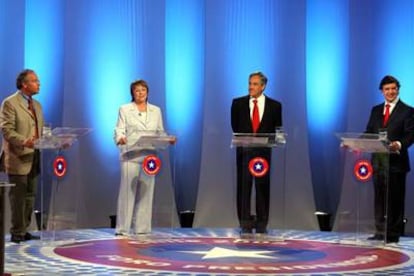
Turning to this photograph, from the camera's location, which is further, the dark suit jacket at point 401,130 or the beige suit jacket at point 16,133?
the dark suit jacket at point 401,130

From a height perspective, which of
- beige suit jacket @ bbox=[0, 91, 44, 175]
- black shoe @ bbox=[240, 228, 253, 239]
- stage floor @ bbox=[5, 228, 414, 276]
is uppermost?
beige suit jacket @ bbox=[0, 91, 44, 175]

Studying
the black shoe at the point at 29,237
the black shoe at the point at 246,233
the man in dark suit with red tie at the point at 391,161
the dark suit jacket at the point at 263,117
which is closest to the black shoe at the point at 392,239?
the man in dark suit with red tie at the point at 391,161

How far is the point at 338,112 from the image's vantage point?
8672mm

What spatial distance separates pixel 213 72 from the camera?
8.45 m

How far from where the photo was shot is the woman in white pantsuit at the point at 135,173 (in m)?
6.78

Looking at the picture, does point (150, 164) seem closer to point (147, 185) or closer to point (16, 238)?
point (147, 185)

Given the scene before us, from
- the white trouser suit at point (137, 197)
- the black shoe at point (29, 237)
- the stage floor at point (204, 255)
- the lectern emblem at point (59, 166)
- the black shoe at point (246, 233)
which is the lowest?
the stage floor at point (204, 255)

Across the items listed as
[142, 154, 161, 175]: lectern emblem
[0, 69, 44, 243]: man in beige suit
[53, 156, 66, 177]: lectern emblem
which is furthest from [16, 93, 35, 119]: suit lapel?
[142, 154, 161, 175]: lectern emblem

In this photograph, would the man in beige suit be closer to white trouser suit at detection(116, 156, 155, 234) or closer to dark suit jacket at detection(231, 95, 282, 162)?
white trouser suit at detection(116, 156, 155, 234)

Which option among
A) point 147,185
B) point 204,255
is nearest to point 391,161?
point 204,255

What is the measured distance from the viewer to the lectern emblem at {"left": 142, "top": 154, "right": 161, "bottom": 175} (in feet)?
22.3

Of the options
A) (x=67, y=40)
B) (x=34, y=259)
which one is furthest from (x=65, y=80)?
(x=34, y=259)

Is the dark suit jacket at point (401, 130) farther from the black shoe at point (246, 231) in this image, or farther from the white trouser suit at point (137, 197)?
the white trouser suit at point (137, 197)

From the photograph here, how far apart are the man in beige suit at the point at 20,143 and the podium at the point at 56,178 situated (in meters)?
0.18
